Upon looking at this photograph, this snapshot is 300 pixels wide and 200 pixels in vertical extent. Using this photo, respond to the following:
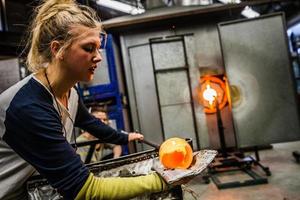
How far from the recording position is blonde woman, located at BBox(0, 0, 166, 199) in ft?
3.82

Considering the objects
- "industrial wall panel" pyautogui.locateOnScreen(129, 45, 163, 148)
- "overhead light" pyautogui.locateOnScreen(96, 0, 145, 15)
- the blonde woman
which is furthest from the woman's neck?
"overhead light" pyautogui.locateOnScreen(96, 0, 145, 15)

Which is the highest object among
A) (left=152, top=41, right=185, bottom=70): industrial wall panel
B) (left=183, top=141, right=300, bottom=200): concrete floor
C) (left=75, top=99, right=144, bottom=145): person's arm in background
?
(left=152, top=41, right=185, bottom=70): industrial wall panel

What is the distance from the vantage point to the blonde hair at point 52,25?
1304 mm

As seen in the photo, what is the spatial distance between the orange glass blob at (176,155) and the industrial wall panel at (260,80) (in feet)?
10.7

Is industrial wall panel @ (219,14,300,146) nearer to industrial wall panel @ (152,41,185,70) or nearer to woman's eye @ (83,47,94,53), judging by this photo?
industrial wall panel @ (152,41,185,70)

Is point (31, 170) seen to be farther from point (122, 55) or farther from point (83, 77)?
point (122, 55)

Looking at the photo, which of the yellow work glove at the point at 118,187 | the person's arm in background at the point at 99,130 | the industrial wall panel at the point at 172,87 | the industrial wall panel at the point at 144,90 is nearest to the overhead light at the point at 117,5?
the industrial wall panel at the point at 144,90

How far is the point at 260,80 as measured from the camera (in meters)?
4.48

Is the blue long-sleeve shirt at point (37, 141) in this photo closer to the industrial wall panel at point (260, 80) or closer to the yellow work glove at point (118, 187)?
the yellow work glove at point (118, 187)

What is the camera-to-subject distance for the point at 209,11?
479 centimetres

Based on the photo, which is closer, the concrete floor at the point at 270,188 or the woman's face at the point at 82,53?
the woman's face at the point at 82,53

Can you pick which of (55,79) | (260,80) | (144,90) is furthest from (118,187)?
(144,90)

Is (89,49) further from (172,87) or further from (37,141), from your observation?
(172,87)

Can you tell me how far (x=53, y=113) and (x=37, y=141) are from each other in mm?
141
